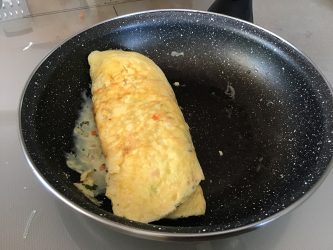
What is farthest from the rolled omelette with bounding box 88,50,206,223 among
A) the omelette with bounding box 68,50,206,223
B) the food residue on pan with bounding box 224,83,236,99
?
the food residue on pan with bounding box 224,83,236,99

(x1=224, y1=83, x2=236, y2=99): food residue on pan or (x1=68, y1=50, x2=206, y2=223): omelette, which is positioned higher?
(x1=68, y1=50, x2=206, y2=223): omelette

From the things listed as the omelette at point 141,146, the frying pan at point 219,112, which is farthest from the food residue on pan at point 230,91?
the omelette at point 141,146

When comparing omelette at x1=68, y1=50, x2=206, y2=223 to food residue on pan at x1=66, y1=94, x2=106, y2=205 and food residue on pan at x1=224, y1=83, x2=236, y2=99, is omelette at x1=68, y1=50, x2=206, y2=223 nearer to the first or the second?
food residue on pan at x1=66, y1=94, x2=106, y2=205

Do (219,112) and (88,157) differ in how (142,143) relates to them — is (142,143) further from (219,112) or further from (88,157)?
(219,112)

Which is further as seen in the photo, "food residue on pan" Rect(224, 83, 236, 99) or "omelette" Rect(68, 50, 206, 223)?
"food residue on pan" Rect(224, 83, 236, 99)

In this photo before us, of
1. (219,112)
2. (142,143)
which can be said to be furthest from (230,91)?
(142,143)

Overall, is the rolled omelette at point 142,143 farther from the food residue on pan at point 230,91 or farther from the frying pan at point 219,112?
the food residue on pan at point 230,91
